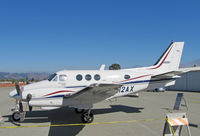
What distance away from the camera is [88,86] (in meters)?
6.09

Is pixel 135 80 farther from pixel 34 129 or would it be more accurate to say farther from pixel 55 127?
pixel 34 129

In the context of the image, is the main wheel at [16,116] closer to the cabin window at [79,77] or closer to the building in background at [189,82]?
the cabin window at [79,77]

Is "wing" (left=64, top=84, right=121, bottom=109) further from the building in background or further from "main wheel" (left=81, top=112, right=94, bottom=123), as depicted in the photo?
the building in background

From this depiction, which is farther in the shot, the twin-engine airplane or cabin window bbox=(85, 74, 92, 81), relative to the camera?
cabin window bbox=(85, 74, 92, 81)

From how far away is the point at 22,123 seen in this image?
766 cm

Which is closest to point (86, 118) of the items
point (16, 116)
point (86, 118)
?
point (86, 118)

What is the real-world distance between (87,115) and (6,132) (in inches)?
135

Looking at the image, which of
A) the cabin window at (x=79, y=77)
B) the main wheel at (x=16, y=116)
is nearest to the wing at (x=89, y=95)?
the cabin window at (x=79, y=77)

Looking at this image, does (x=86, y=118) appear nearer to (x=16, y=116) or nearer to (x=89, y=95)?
(x=89, y=95)

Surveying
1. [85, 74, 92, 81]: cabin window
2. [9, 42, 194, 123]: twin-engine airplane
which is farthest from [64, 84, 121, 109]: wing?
[85, 74, 92, 81]: cabin window

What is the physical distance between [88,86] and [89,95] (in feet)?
3.82

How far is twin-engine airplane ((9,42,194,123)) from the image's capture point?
723 centimetres

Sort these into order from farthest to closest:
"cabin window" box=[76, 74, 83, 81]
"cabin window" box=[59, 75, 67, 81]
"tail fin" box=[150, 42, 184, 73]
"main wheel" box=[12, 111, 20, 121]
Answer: "tail fin" box=[150, 42, 184, 73] → "cabin window" box=[76, 74, 83, 81] → "cabin window" box=[59, 75, 67, 81] → "main wheel" box=[12, 111, 20, 121]

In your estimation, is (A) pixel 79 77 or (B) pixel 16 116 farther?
(A) pixel 79 77
